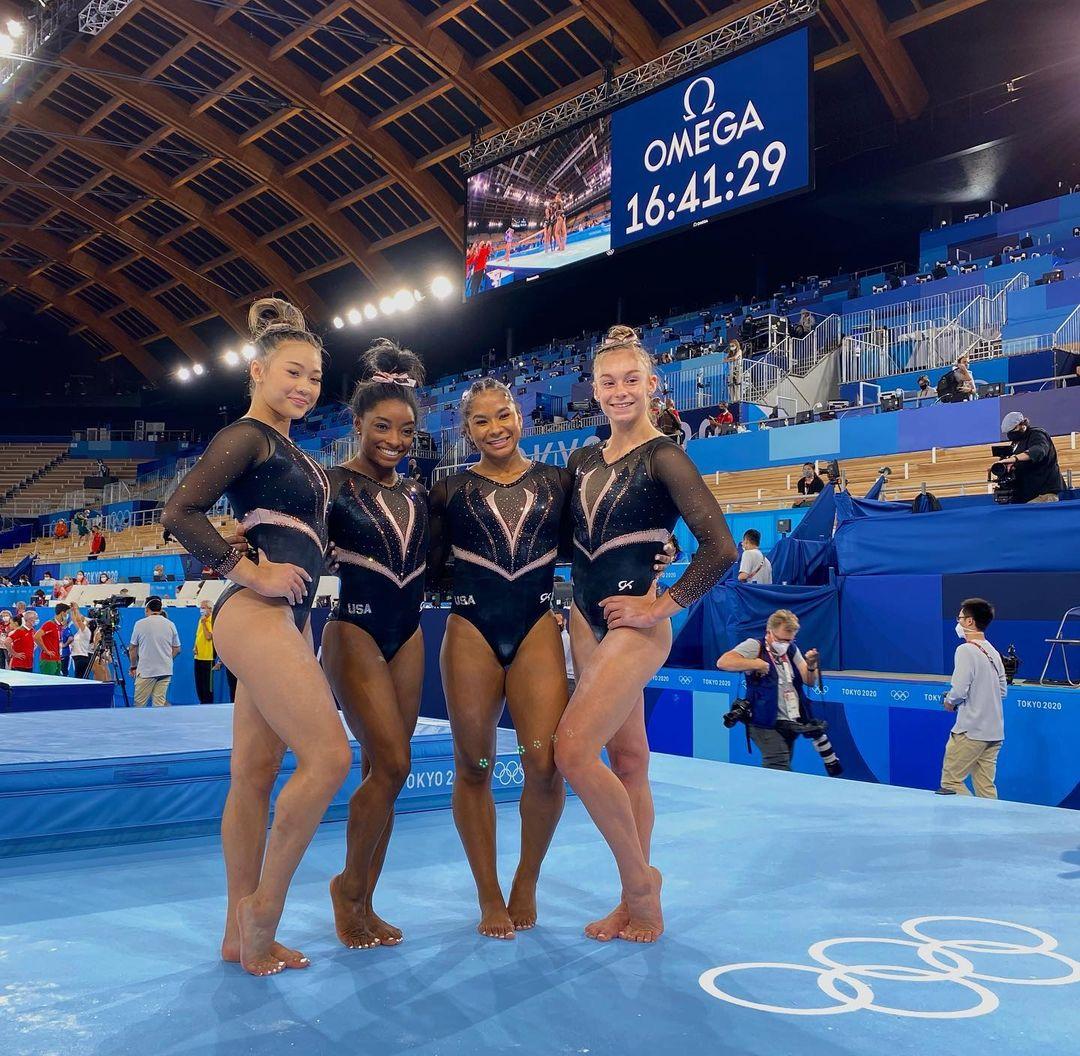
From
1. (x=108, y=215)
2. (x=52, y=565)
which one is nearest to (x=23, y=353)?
(x=108, y=215)

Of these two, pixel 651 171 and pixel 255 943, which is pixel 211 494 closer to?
pixel 255 943

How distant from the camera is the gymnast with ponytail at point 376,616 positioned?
2.80 m

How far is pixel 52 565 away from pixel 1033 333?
22.0m

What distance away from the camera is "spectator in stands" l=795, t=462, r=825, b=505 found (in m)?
11.7

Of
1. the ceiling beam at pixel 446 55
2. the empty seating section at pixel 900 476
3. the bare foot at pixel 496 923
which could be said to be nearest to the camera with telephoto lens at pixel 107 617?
the empty seating section at pixel 900 476

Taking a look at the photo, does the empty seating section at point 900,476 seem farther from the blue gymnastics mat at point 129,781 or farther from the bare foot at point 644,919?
the bare foot at point 644,919

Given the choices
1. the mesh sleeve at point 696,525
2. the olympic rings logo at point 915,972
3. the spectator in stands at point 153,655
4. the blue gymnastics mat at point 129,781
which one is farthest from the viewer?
the spectator in stands at point 153,655

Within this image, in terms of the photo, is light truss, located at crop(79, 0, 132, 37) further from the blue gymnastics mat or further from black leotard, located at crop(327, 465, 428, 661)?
black leotard, located at crop(327, 465, 428, 661)

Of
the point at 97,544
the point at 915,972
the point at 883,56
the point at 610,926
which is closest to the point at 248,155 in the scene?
the point at 97,544

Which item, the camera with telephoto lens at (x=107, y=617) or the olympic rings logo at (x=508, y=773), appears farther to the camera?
the camera with telephoto lens at (x=107, y=617)

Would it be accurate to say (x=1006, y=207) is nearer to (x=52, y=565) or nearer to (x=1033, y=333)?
(x=1033, y=333)

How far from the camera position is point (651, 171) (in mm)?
13938

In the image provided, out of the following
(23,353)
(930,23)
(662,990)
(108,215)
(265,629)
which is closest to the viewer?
(662,990)

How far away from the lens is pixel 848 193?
19953mm
